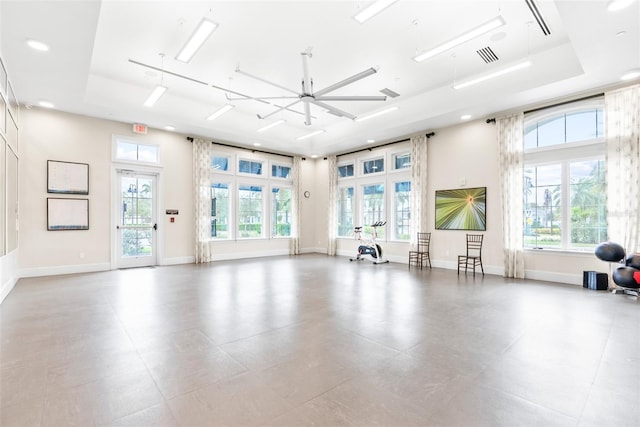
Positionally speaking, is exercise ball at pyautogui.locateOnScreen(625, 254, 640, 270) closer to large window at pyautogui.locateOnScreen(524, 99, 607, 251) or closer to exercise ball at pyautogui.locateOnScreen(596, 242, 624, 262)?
exercise ball at pyautogui.locateOnScreen(596, 242, 624, 262)

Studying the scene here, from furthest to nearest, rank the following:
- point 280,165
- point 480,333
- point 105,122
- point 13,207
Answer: point 280,165
point 105,122
point 13,207
point 480,333

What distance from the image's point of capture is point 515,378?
2391 mm

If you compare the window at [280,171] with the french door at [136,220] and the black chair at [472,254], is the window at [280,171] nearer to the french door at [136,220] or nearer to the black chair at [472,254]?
the french door at [136,220]

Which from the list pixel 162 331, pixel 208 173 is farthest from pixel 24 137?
pixel 162 331

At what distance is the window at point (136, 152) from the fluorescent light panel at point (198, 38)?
428cm

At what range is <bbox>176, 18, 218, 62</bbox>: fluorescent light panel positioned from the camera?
367 centimetres

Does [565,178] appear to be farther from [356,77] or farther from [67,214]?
[67,214]

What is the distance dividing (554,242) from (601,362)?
433 centimetres

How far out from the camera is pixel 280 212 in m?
10.7

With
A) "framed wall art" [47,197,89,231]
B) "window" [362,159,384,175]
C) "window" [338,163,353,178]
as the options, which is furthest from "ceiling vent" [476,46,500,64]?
"framed wall art" [47,197,89,231]

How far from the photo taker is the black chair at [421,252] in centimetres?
809

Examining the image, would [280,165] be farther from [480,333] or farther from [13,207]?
[480,333]

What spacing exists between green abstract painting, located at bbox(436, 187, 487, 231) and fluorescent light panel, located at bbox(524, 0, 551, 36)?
3357 millimetres

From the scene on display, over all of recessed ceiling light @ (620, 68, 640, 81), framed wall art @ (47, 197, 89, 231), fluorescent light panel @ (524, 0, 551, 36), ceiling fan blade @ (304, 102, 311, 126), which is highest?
fluorescent light panel @ (524, 0, 551, 36)
